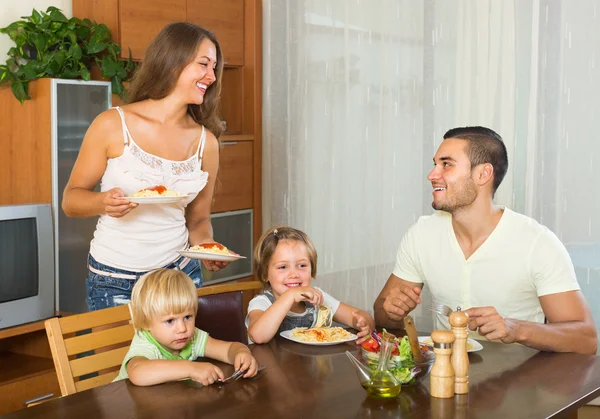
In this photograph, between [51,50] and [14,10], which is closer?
[51,50]

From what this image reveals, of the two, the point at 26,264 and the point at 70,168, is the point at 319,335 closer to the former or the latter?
the point at 26,264

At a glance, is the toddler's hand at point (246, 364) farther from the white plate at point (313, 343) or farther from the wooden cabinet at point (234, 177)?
the wooden cabinet at point (234, 177)

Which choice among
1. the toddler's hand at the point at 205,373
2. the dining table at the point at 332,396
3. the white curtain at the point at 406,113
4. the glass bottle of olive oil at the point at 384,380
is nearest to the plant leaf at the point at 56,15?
the white curtain at the point at 406,113

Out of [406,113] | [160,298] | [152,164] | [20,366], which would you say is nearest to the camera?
[160,298]

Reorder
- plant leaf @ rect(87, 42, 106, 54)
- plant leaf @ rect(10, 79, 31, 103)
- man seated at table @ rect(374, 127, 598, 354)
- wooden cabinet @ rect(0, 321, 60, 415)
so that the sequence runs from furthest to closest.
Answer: plant leaf @ rect(87, 42, 106, 54) < plant leaf @ rect(10, 79, 31, 103) < wooden cabinet @ rect(0, 321, 60, 415) < man seated at table @ rect(374, 127, 598, 354)

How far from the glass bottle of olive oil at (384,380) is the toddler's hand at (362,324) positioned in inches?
21.7

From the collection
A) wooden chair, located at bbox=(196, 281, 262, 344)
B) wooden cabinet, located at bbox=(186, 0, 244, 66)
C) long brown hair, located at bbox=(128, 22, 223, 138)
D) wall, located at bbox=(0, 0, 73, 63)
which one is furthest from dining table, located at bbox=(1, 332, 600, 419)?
wooden cabinet, located at bbox=(186, 0, 244, 66)

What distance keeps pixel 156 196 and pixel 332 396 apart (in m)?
0.99

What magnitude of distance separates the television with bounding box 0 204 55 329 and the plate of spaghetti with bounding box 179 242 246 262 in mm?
1232

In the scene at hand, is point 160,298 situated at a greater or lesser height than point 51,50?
lesser

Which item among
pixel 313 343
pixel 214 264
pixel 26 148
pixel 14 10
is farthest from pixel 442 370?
pixel 14 10

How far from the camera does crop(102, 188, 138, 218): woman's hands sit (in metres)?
2.55

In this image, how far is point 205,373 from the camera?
6.33 feet

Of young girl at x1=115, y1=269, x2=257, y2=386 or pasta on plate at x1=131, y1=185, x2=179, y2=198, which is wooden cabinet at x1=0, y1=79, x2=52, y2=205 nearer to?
pasta on plate at x1=131, y1=185, x2=179, y2=198
